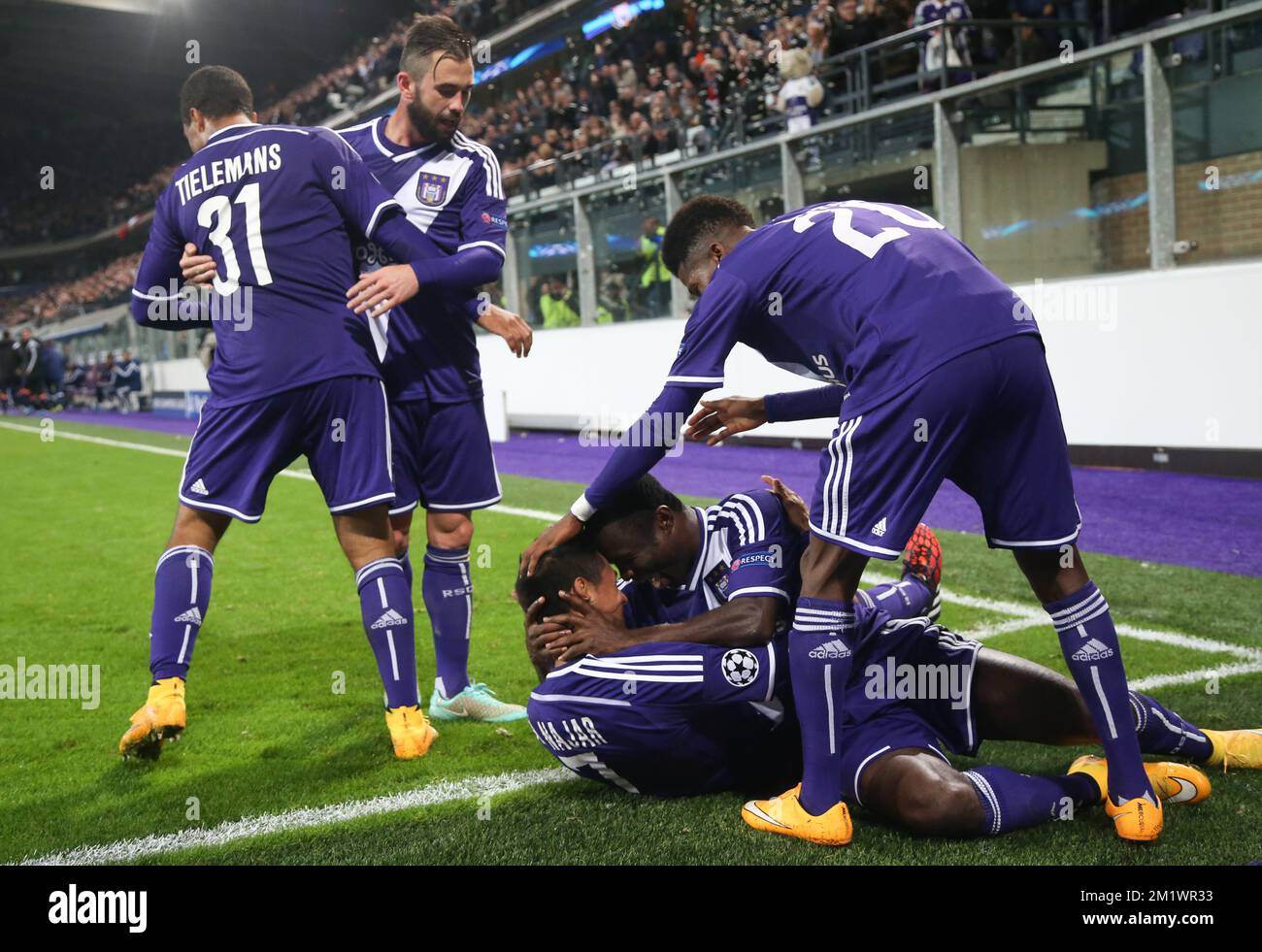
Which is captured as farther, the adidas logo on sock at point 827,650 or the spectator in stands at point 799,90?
the spectator in stands at point 799,90

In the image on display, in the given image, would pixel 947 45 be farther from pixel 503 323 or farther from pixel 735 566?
pixel 735 566

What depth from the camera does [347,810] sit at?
10.2 ft

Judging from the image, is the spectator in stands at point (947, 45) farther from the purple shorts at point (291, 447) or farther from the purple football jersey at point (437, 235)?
the purple shorts at point (291, 447)

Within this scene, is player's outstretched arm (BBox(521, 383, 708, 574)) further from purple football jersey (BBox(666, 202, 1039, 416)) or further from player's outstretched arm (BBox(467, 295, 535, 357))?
player's outstretched arm (BBox(467, 295, 535, 357))

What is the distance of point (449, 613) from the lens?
160 inches

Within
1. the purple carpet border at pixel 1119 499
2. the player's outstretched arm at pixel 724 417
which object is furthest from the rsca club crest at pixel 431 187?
the purple carpet border at pixel 1119 499

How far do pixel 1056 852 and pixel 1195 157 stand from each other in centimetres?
827

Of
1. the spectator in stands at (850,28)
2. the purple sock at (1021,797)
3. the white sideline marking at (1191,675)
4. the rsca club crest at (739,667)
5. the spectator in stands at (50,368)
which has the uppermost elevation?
the spectator in stands at (850,28)

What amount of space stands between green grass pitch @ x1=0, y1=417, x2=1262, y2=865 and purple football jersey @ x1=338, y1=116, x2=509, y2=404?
1231mm

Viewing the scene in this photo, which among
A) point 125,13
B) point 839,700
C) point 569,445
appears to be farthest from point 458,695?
point 125,13

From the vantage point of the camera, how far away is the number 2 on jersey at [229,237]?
362 centimetres

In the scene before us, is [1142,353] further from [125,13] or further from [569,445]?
[125,13]

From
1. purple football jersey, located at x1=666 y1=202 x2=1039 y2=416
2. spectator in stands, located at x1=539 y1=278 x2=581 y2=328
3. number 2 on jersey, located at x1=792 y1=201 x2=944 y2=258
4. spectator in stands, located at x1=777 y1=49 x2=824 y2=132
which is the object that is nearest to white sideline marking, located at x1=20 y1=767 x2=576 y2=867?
purple football jersey, located at x1=666 y1=202 x2=1039 y2=416

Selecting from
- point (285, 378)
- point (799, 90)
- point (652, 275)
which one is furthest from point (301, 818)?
point (652, 275)
